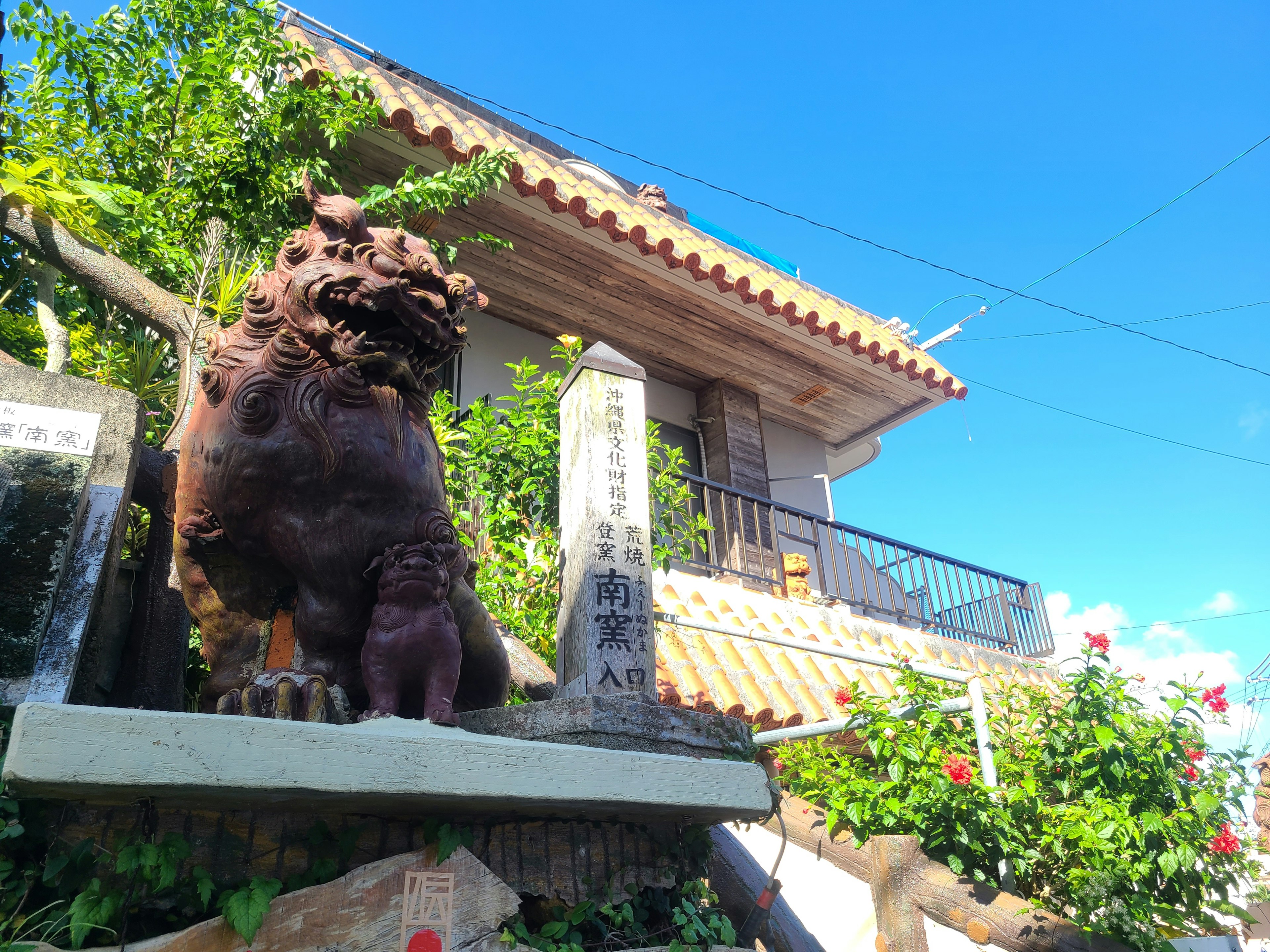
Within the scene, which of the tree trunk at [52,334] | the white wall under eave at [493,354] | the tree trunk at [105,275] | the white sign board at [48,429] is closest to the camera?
the white sign board at [48,429]

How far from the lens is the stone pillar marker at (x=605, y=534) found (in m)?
3.10

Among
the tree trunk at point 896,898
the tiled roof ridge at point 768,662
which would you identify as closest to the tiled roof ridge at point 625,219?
the tiled roof ridge at point 768,662

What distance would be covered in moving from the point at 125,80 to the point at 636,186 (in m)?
7.30

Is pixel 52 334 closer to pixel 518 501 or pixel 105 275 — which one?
pixel 105 275

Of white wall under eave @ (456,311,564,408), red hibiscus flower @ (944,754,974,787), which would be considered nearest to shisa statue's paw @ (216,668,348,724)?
red hibiscus flower @ (944,754,974,787)

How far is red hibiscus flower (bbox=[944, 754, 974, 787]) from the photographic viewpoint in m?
4.10

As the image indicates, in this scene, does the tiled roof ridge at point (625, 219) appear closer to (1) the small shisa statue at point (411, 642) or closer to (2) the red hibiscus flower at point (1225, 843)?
(1) the small shisa statue at point (411, 642)

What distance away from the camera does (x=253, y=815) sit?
1.51 meters

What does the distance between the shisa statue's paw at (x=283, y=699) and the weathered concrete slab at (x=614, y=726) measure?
293 millimetres

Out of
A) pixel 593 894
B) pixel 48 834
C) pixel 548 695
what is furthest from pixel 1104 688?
pixel 48 834

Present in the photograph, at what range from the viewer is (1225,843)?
4.15 metres

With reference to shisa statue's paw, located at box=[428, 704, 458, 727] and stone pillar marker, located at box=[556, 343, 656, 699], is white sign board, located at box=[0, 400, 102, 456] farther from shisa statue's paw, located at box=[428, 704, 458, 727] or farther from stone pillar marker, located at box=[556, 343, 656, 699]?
stone pillar marker, located at box=[556, 343, 656, 699]

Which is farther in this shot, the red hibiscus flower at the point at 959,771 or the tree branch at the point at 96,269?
the red hibiscus flower at the point at 959,771

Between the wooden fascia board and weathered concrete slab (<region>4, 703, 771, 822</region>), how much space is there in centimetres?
444
